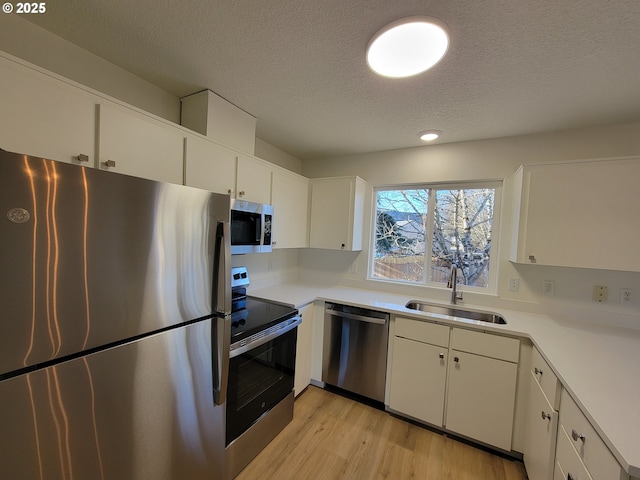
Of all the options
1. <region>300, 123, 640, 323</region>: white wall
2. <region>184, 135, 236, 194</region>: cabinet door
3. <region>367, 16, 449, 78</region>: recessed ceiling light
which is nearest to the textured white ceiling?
<region>367, 16, 449, 78</region>: recessed ceiling light

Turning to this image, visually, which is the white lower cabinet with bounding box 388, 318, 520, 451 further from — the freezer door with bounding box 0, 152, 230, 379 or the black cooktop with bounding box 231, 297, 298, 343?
the freezer door with bounding box 0, 152, 230, 379

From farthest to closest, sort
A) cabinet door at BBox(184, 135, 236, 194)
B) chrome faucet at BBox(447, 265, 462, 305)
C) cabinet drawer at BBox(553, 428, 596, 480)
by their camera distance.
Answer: chrome faucet at BBox(447, 265, 462, 305)
cabinet door at BBox(184, 135, 236, 194)
cabinet drawer at BBox(553, 428, 596, 480)

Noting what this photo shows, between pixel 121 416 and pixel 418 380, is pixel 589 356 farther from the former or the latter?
pixel 121 416

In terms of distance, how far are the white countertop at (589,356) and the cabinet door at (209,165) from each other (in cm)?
107

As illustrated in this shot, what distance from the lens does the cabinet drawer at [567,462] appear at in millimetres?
989

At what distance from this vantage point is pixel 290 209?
2.59 metres

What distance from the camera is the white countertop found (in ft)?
2.83

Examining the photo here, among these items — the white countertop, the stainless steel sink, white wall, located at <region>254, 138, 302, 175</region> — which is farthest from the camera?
white wall, located at <region>254, 138, 302, 175</region>

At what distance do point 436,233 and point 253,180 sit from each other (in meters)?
1.87

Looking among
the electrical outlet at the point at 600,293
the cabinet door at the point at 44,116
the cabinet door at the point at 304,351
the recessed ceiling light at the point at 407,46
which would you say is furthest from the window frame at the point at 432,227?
the cabinet door at the point at 44,116

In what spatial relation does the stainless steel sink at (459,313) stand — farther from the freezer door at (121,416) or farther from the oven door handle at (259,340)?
the freezer door at (121,416)

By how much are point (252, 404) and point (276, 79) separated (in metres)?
2.06

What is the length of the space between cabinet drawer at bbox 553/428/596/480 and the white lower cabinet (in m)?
0.55

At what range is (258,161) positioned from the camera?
7.05ft
